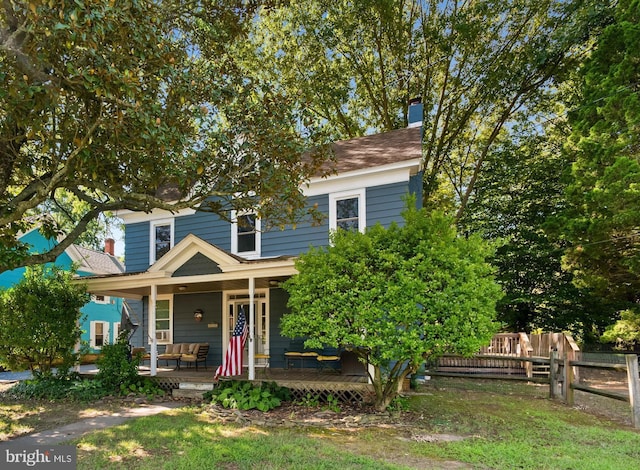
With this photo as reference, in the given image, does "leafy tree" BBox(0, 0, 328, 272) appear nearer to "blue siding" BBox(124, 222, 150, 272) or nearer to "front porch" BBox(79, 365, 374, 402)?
"front porch" BBox(79, 365, 374, 402)

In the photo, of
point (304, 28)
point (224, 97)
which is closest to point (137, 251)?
point (224, 97)

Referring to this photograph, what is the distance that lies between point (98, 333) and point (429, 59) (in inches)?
813

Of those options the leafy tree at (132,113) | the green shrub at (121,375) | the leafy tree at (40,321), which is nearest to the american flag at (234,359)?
the green shrub at (121,375)

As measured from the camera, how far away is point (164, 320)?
13.8m

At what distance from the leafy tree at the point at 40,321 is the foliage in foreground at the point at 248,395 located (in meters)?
4.16

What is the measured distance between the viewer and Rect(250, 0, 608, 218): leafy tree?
1667cm

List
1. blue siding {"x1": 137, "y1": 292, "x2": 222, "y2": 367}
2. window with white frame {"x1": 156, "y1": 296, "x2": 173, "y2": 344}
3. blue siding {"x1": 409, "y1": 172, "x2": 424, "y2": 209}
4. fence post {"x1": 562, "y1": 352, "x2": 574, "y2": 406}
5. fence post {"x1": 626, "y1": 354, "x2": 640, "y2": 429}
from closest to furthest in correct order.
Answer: fence post {"x1": 626, "y1": 354, "x2": 640, "y2": 429} → fence post {"x1": 562, "y1": 352, "x2": 574, "y2": 406} → blue siding {"x1": 409, "y1": 172, "x2": 424, "y2": 209} → blue siding {"x1": 137, "y1": 292, "x2": 222, "y2": 367} → window with white frame {"x1": 156, "y1": 296, "x2": 173, "y2": 344}

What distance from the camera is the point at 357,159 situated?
11.9 metres

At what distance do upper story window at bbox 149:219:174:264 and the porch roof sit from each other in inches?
81.8

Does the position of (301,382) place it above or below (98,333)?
above

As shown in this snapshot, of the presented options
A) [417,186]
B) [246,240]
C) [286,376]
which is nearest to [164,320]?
[246,240]

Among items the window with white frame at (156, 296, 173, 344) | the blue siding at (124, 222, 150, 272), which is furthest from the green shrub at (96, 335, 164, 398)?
the blue siding at (124, 222, 150, 272)

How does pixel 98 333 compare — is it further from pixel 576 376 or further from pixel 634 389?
pixel 634 389

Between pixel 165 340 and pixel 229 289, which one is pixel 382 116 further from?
pixel 165 340
